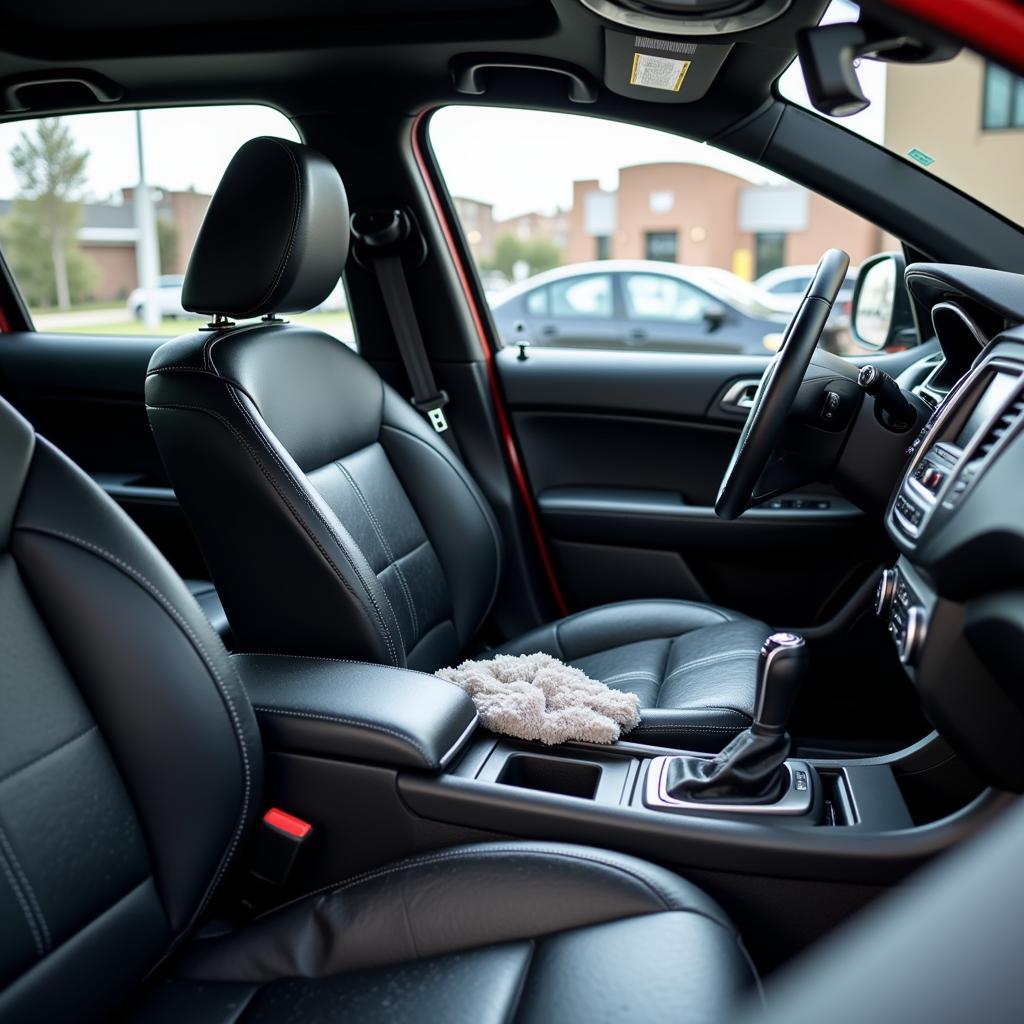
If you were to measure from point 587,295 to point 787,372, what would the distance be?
9.20ft

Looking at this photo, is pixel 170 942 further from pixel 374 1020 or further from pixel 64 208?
pixel 64 208

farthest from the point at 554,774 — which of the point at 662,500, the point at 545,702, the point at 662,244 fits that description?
the point at 662,244

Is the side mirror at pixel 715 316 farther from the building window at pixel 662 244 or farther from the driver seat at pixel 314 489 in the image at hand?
the building window at pixel 662 244

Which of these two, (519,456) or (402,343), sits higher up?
(402,343)

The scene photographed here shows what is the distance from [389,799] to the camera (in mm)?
1507

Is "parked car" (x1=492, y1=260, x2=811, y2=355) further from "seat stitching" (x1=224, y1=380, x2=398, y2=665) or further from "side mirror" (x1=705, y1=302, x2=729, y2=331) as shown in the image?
"seat stitching" (x1=224, y1=380, x2=398, y2=665)

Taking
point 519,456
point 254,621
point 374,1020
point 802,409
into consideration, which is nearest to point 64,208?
point 519,456

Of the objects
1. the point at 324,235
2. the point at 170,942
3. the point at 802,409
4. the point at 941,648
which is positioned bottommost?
the point at 170,942

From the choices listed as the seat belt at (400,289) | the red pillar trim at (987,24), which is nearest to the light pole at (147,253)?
the seat belt at (400,289)

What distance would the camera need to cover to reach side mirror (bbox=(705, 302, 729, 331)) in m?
3.90

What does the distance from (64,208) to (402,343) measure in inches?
70.2

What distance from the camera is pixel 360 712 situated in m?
1.54

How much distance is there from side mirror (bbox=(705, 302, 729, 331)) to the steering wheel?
2.21m

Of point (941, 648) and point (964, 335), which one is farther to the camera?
point (964, 335)
